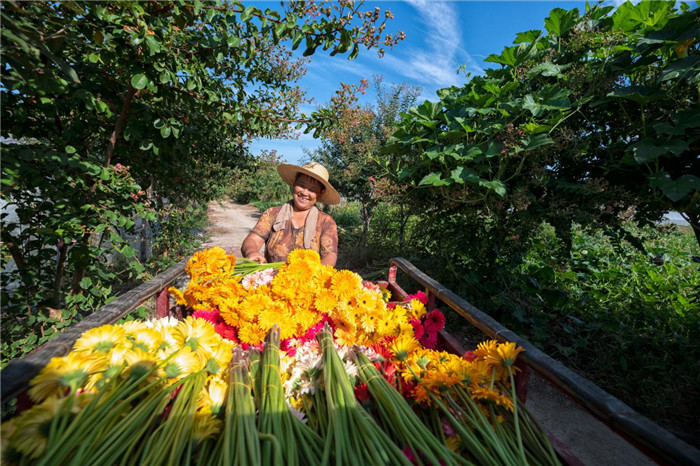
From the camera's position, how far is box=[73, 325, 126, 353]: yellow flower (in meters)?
0.78

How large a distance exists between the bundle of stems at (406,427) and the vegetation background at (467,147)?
1.46 meters

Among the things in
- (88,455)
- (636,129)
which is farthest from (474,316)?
(636,129)

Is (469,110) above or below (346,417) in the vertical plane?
above

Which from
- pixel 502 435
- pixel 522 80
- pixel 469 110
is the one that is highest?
pixel 522 80

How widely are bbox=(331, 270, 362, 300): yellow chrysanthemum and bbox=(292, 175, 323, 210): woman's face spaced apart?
1.32m

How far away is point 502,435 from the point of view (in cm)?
75

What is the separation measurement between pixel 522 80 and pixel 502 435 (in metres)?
2.51

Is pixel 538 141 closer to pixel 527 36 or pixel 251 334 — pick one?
pixel 527 36

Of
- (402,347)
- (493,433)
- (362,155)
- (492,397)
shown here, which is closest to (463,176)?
(402,347)

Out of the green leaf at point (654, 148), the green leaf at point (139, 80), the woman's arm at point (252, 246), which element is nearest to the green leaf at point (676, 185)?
the green leaf at point (654, 148)

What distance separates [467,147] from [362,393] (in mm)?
1803

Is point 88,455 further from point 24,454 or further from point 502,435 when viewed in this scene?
point 502,435

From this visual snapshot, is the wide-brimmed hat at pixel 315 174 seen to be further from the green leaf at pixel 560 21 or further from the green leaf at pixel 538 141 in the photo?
the green leaf at pixel 560 21

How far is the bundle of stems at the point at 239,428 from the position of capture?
61 cm
